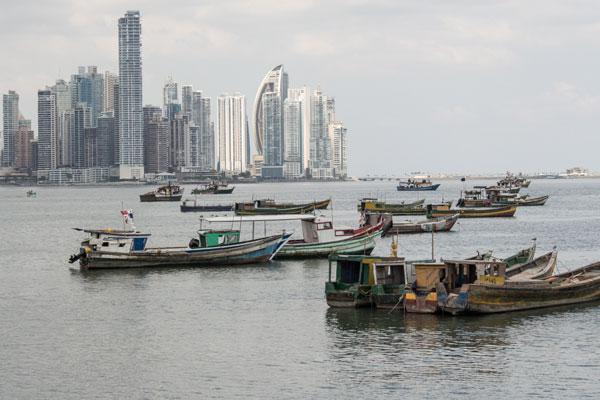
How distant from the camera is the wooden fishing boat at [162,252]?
61.9 meters

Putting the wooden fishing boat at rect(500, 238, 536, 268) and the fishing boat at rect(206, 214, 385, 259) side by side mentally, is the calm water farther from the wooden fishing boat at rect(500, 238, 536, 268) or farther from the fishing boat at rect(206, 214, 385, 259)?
the wooden fishing boat at rect(500, 238, 536, 268)

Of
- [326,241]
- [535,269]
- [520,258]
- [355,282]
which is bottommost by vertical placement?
[355,282]

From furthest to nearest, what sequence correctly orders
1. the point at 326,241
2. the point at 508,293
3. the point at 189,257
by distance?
the point at 326,241 → the point at 189,257 → the point at 508,293

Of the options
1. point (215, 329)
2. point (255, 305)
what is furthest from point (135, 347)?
point (255, 305)

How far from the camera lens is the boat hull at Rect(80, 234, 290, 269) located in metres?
61.9

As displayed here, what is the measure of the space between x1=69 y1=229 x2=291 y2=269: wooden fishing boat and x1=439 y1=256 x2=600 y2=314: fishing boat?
21.9 metres

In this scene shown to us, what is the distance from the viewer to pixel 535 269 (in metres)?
50.1

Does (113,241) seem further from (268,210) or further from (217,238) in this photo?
(268,210)

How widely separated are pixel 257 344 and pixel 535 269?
57.5 feet

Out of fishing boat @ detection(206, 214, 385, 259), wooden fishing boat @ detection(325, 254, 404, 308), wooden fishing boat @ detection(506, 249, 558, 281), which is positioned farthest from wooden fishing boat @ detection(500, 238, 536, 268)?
fishing boat @ detection(206, 214, 385, 259)

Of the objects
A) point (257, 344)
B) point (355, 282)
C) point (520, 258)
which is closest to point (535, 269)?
point (520, 258)

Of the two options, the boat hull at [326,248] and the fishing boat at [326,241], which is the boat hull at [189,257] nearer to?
the boat hull at [326,248]

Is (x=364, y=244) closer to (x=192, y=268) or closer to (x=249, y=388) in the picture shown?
(x=192, y=268)

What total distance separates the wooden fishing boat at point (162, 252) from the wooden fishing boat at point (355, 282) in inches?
721
